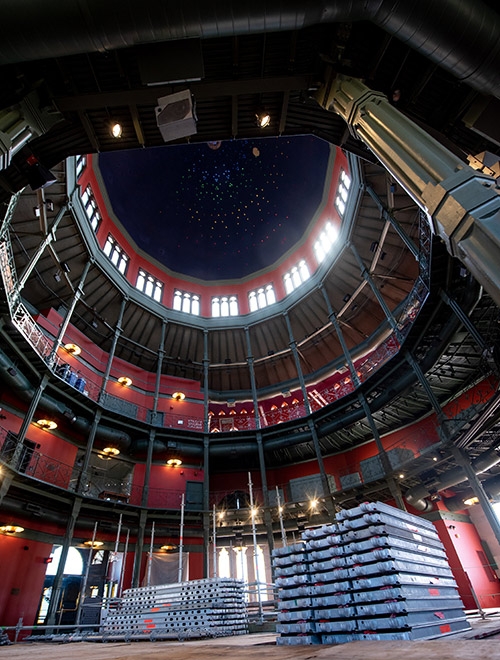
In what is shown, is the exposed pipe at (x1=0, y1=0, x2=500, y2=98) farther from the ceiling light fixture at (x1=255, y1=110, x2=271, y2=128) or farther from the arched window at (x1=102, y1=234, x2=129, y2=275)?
the arched window at (x1=102, y1=234, x2=129, y2=275)

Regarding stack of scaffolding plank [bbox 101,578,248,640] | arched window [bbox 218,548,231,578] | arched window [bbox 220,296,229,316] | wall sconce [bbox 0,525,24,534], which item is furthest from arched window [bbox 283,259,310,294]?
wall sconce [bbox 0,525,24,534]

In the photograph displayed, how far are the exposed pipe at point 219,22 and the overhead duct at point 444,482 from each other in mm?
12922

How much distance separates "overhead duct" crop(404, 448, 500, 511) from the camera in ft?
42.9

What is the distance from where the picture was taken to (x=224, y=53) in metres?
7.79

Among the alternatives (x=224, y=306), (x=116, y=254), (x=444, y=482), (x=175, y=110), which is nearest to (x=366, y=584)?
(x=175, y=110)

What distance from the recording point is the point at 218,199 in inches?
1161

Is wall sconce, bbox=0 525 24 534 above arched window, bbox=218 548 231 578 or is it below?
above

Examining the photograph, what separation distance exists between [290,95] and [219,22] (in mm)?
4714

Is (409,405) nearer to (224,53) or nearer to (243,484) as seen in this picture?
(243,484)

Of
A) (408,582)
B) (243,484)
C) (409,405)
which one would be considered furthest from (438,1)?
(243,484)

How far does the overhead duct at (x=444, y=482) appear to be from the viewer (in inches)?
514

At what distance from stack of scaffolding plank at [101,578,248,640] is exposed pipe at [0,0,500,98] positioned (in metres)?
14.3

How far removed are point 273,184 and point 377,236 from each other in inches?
467

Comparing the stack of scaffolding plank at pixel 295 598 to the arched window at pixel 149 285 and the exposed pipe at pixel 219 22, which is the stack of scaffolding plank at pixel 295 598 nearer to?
the exposed pipe at pixel 219 22
